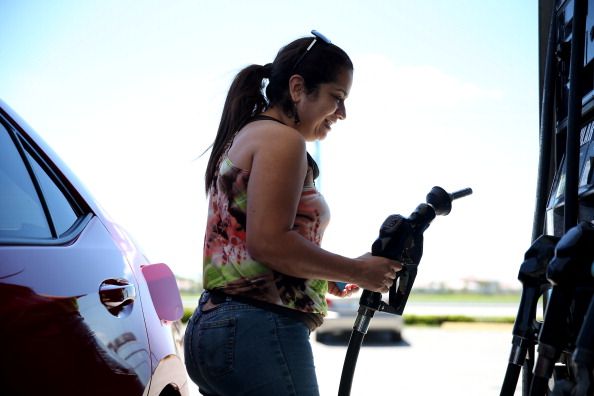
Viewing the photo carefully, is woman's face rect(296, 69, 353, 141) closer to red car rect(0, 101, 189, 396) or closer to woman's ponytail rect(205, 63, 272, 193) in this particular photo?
woman's ponytail rect(205, 63, 272, 193)

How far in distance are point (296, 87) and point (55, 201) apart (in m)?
0.72

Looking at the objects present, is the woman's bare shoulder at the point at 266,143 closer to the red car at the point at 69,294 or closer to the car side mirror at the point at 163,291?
the red car at the point at 69,294

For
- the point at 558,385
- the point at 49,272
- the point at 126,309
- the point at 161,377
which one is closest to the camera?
the point at 558,385

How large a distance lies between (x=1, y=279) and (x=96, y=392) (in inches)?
13.5

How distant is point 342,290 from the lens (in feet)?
8.14

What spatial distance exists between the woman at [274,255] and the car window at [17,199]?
1.34 feet

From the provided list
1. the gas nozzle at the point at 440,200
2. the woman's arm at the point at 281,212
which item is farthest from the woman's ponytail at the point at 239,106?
the gas nozzle at the point at 440,200

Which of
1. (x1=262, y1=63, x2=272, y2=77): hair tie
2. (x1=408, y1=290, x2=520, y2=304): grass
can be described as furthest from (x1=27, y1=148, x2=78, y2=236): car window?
(x1=408, y1=290, x2=520, y2=304): grass

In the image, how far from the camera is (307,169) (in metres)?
2.04

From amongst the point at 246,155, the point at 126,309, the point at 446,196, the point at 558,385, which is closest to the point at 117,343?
the point at 126,309

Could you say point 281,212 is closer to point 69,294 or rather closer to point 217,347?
point 217,347

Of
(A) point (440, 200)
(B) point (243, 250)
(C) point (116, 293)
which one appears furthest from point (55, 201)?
(A) point (440, 200)

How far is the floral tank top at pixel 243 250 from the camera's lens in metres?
1.95

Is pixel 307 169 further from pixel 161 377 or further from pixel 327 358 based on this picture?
pixel 327 358
